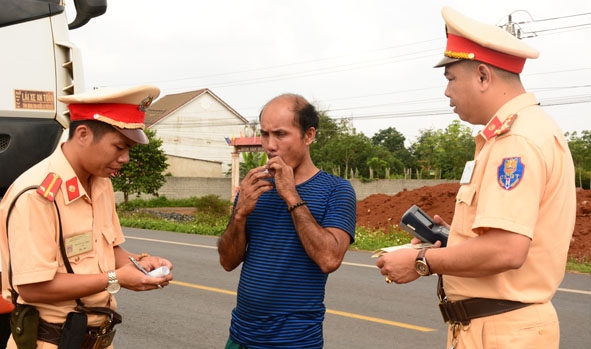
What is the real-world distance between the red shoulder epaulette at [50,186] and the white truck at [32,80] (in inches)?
63.2

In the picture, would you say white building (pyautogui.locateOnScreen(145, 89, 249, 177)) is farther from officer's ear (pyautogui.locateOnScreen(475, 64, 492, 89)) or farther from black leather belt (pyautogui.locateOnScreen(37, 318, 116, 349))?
officer's ear (pyautogui.locateOnScreen(475, 64, 492, 89))

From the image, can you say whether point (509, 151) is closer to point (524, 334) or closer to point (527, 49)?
point (527, 49)

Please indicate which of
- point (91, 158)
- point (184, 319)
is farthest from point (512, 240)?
point (184, 319)

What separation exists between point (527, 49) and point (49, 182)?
77.1 inches

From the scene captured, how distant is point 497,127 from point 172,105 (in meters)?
56.7

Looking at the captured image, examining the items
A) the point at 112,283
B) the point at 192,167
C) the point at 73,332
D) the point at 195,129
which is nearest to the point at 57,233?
the point at 112,283

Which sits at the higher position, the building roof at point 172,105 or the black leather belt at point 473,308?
the building roof at point 172,105

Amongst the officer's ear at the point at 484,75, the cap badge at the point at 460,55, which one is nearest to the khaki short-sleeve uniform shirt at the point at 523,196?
the officer's ear at the point at 484,75

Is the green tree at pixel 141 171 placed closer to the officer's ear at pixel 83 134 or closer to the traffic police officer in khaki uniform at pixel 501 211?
the officer's ear at pixel 83 134

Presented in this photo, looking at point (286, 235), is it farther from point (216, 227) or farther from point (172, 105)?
point (172, 105)

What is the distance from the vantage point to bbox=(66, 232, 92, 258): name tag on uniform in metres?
2.80

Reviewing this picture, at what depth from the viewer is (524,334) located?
8.32 ft

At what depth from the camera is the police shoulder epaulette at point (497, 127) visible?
2529mm

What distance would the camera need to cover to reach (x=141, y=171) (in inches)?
1192
